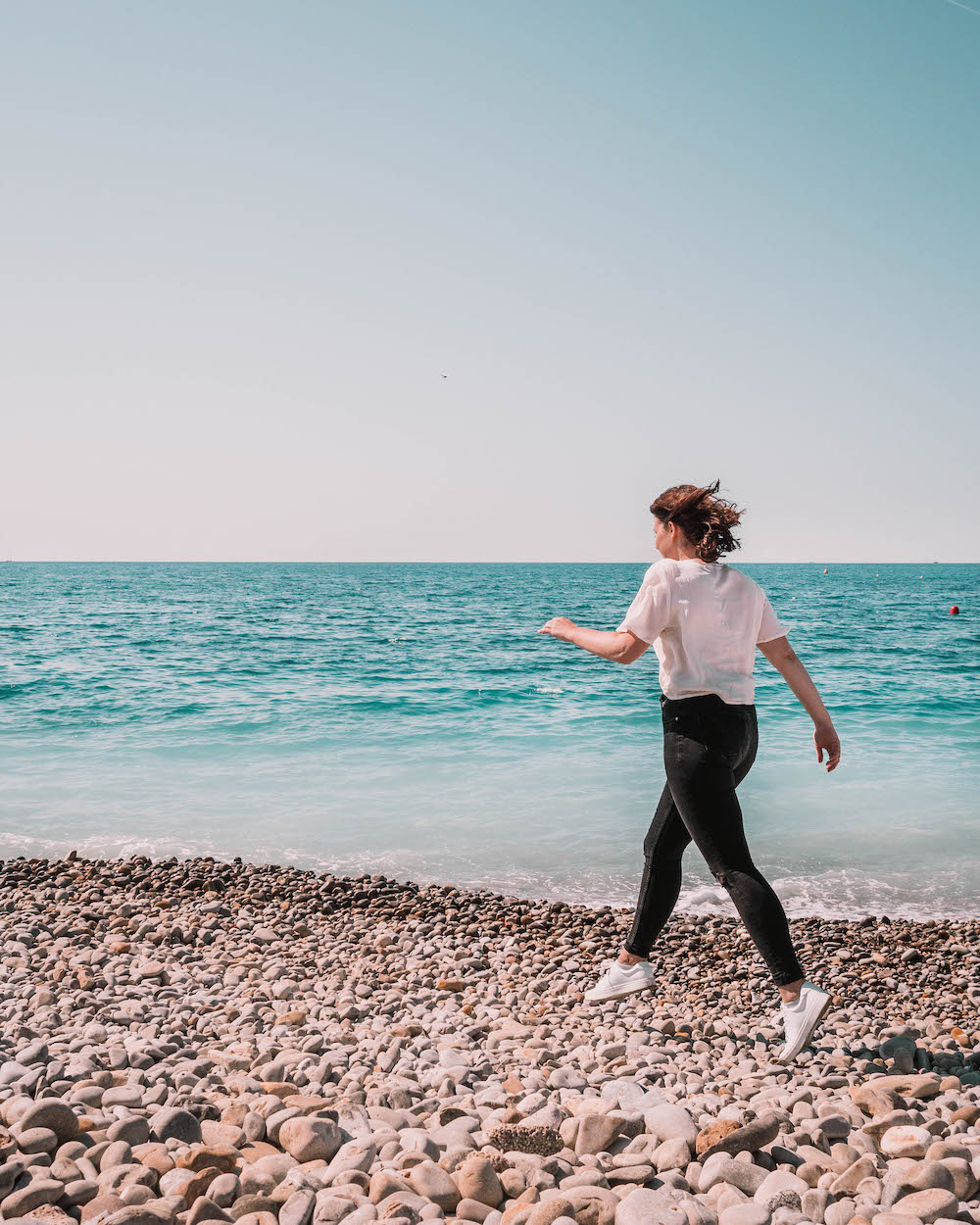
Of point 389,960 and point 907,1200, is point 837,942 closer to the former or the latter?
point 389,960

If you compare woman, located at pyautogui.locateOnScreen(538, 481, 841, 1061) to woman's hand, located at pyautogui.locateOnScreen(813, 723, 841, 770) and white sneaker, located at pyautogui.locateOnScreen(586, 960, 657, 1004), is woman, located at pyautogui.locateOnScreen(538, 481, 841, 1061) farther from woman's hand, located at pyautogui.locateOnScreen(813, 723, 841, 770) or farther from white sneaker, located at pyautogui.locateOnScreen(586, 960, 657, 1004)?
white sneaker, located at pyautogui.locateOnScreen(586, 960, 657, 1004)

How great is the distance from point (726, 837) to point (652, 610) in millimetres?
874

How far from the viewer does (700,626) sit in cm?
324

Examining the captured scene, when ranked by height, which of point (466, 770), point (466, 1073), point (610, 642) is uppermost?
point (610, 642)

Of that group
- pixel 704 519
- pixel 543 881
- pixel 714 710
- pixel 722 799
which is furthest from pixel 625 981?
pixel 543 881

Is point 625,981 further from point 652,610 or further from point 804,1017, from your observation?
point 652,610

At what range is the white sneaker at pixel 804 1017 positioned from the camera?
321cm

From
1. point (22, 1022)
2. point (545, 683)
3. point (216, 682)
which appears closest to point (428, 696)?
point (545, 683)

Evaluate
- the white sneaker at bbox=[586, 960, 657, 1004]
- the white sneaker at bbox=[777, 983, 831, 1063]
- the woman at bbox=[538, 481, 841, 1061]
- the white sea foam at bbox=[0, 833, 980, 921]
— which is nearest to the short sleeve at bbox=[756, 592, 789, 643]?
the woman at bbox=[538, 481, 841, 1061]

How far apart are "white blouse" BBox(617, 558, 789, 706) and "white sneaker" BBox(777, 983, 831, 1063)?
1091 millimetres

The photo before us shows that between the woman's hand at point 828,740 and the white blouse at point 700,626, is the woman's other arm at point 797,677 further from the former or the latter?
the white blouse at point 700,626

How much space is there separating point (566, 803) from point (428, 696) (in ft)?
25.9

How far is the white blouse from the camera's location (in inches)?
127

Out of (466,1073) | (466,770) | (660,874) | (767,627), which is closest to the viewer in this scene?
(466,1073)
